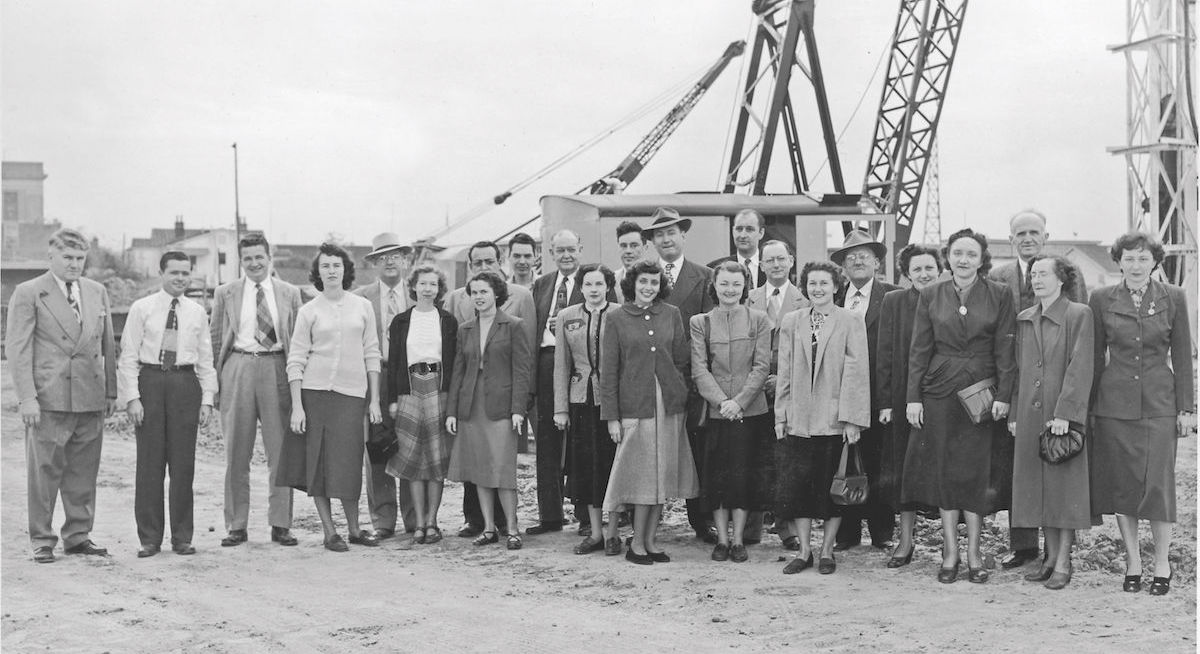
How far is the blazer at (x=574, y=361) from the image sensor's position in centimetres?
591

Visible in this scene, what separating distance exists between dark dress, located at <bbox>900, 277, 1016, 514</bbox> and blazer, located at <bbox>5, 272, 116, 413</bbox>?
4.06 meters

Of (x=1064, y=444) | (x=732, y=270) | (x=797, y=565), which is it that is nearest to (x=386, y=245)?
(x=732, y=270)

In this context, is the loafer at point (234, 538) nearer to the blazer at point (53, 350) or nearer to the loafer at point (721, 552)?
the blazer at point (53, 350)

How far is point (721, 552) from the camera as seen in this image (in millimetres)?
5785

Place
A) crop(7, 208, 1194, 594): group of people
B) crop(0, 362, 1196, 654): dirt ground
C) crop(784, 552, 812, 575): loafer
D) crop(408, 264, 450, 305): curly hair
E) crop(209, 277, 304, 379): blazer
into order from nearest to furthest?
crop(0, 362, 1196, 654): dirt ground
crop(7, 208, 1194, 594): group of people
crop(784, 552, 812, 575): loafer
crop(209, 277, 304, 379): blazer
crop(408, 264, 450, 305): curly hair

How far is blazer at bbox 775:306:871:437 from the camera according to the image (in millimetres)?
5348

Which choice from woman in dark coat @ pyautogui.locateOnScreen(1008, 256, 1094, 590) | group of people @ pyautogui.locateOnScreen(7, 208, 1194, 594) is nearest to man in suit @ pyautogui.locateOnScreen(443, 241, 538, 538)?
group of people @ pyautogui.locateOnScreen(7, 208, 1194, 594)

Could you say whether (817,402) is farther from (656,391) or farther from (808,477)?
(656,391)

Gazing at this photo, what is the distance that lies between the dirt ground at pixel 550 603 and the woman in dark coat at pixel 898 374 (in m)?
0.31

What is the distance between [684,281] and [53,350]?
325 cm

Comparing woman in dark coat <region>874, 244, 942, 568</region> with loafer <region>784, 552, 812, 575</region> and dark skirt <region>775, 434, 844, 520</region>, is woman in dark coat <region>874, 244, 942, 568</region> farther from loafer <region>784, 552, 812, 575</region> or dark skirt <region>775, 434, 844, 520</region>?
loafer <region>784, 552, 812, 575</region>

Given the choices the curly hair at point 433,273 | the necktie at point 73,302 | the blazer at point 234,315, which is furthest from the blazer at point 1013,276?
the necktie at point 73,302

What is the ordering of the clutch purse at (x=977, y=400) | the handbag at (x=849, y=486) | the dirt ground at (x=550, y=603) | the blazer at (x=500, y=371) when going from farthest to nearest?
the blazer at (x=500, y=371) → the handbag at (x=849, y=486) → the clutch purse at (x=977, y=400) → the dirt ground at (x=550, y=603)

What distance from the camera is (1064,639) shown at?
4301 mm
